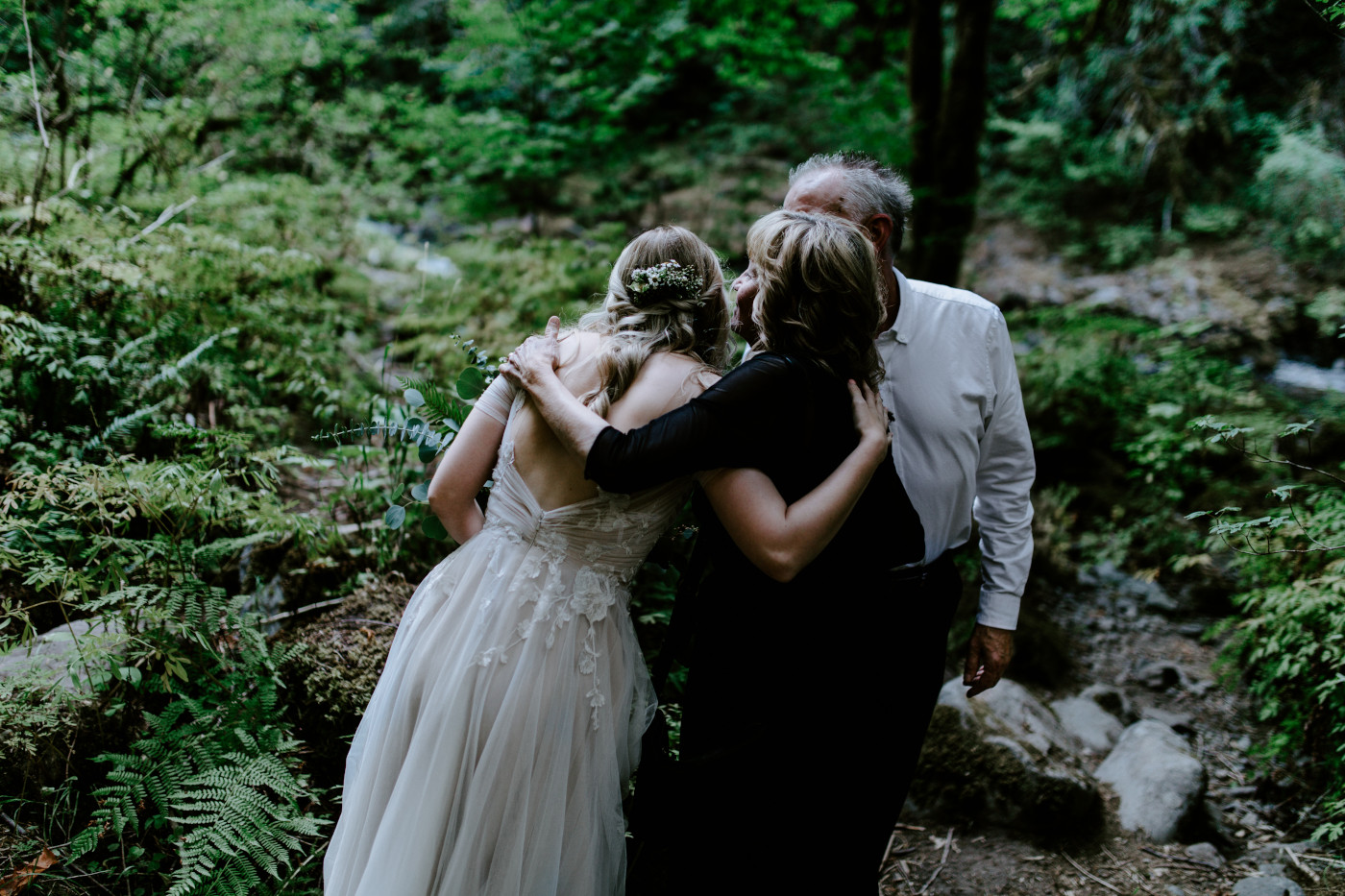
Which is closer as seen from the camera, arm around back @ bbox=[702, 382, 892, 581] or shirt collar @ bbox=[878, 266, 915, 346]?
arm around back @ bbox=[702, 382, 892, 581]

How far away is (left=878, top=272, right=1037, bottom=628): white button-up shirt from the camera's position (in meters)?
2.30

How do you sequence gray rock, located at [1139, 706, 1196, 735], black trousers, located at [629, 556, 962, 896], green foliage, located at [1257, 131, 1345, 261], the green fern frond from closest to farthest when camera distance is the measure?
black trousers, located at [629, 556, 962, 896], the green fern frond, gray rock, located at [1139, 706, 1196, 735], green foliage, located at [1257, 131, 1345, 261]

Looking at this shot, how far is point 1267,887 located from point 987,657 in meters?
1.45

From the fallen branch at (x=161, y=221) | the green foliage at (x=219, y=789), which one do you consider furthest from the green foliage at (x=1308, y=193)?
the green foliage at (x=219, y=789)

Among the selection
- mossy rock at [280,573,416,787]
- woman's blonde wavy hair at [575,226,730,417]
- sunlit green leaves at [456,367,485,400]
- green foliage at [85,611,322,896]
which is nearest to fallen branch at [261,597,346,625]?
mossy rock at [280,573,416,787]

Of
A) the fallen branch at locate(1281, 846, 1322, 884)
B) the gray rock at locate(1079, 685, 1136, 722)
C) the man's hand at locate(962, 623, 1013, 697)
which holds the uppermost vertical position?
the man's hand at locate(962, 623, 1013, 697)

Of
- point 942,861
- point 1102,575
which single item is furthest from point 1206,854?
point 1102,575

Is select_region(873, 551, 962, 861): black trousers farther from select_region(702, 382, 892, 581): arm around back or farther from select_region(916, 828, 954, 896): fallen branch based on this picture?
select_region(916, 828, 954, 896): fallen branch

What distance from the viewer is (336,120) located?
8203 millimetres

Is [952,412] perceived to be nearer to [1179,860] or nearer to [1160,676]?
[1179,860]

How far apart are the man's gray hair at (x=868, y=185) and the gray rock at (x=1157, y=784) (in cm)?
255

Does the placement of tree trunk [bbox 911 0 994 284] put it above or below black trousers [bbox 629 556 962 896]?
above

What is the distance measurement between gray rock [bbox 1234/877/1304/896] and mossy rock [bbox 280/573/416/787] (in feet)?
10.2

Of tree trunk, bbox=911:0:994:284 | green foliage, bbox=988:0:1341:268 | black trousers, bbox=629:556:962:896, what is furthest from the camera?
green foliage, bbox=988:0:1341:268
